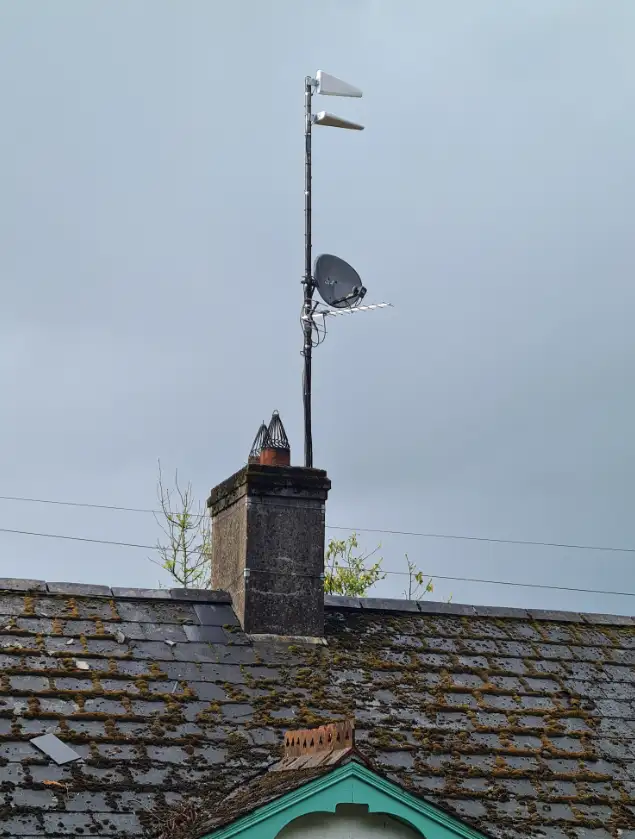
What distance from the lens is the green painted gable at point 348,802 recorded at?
797cm

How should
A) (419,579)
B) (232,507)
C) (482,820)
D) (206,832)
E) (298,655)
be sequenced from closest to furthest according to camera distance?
(206,832) < (482,820) < (298,655) < (232,507) < (419,579)

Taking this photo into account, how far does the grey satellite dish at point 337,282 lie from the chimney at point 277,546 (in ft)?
6.80

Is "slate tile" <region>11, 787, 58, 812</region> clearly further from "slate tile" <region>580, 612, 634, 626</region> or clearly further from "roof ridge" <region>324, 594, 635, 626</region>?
"slate tile" <region>580, 612, 634, 626</region>

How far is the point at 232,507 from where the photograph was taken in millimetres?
11906

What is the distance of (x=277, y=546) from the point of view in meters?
11.5

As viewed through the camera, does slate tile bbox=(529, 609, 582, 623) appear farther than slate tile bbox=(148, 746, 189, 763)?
Yes

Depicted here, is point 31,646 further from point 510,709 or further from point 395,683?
point 510,709

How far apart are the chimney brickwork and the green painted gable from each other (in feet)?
10.2

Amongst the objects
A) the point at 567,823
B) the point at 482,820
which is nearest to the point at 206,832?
the point at 482,820

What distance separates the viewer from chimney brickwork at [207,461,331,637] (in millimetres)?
11328

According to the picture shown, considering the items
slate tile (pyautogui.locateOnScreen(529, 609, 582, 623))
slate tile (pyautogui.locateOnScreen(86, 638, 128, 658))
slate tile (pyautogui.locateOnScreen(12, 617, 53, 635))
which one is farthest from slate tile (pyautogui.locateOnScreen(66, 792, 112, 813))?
slate tile (pyautogui.locateOnScreen(529, 609, 582, 623))

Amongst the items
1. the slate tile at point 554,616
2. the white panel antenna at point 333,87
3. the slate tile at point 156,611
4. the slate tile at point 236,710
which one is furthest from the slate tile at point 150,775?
the white panel antenna at point 333,87

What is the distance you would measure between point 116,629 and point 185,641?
54 centimetres

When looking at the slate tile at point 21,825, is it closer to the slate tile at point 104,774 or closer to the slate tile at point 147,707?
the slate tile at point 104,774
